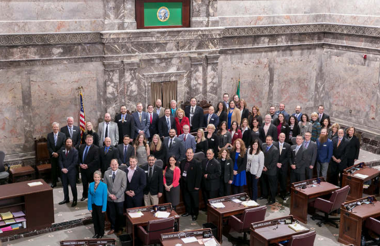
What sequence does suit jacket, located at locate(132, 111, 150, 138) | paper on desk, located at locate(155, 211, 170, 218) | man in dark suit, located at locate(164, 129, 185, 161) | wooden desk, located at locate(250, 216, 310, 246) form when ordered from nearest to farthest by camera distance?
1. wooden desk, located at locate(250, 216, 310, 246)
2. paper on desk, located at locate(155, 211, 170, 218)
3. man in dark suit, located at locate(164, 129, 185, 161)
4. suit jacket, located at locate(132, 111, 150, 138)

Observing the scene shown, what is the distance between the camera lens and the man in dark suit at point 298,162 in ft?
42.1

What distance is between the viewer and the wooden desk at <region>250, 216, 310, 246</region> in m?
9.62

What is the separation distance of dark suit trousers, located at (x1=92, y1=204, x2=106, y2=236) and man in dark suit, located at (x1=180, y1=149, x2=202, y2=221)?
7.04 feet

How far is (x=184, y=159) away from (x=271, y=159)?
237 cm

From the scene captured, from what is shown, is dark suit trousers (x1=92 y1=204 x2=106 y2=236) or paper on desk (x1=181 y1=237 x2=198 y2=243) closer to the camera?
paper on desk (x1=181 y1=237 x2=198 y2=243)

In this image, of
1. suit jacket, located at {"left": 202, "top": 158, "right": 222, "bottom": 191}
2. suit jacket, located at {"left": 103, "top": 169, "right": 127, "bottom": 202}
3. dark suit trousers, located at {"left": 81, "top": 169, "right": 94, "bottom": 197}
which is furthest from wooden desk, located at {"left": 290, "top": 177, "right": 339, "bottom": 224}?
dark suit trousers, located at {"left": 81, "top": 169, "right": 94, "bottom": 197}

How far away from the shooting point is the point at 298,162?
12.9 m

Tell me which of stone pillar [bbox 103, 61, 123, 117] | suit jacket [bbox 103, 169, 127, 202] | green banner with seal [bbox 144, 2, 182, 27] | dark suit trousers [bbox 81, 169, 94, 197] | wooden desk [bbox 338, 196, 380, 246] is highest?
green banner with seal [bbox 144, 2, 182, 27]

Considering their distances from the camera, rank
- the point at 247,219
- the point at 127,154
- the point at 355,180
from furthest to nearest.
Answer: the point at 355,180 → the point at 127,154 → the point at 247,219

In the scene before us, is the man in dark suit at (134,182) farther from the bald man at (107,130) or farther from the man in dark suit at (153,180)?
the bald man at (107,130)

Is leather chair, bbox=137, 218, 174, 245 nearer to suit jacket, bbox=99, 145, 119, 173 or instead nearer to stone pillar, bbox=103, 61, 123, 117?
suit jacket, bbox=99, 145, 119, 173

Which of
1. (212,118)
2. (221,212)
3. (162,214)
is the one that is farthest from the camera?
(212,118)

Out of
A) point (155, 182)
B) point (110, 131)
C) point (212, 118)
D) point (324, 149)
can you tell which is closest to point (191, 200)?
point (155, 182)

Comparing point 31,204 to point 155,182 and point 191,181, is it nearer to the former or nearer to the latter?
point 155,182
